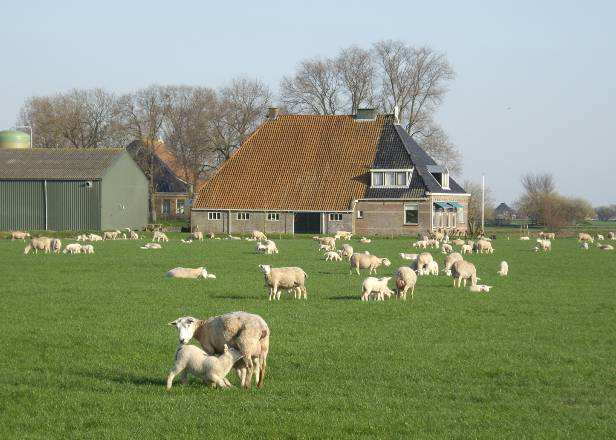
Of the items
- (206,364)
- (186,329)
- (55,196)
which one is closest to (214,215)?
(55,196)

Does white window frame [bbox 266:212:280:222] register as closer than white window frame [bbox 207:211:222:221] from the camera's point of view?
Yes

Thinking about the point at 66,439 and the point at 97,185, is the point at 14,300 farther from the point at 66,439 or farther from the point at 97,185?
the point at 97,185

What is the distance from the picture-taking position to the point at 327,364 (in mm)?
14477

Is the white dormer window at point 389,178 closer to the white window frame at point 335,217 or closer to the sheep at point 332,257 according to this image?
the white window frame at point 335,217

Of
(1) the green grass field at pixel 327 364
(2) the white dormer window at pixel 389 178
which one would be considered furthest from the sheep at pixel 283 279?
(2) the white dormer window at pixel 389 178

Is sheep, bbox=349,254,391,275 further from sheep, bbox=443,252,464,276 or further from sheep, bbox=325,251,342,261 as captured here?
sheep, bbox=325,251,342,261

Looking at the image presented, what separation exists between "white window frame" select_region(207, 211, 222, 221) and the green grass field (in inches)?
1883

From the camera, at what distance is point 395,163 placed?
248 ft

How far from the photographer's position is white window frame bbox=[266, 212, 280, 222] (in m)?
75.2

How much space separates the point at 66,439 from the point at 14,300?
13695mm

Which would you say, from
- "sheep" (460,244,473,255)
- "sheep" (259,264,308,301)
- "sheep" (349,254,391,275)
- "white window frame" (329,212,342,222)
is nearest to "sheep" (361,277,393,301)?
"sheep" (259,264,308,301)

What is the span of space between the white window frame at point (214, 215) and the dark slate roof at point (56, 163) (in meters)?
8.84

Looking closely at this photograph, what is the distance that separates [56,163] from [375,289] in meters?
57.8

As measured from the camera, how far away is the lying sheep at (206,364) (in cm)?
1252
